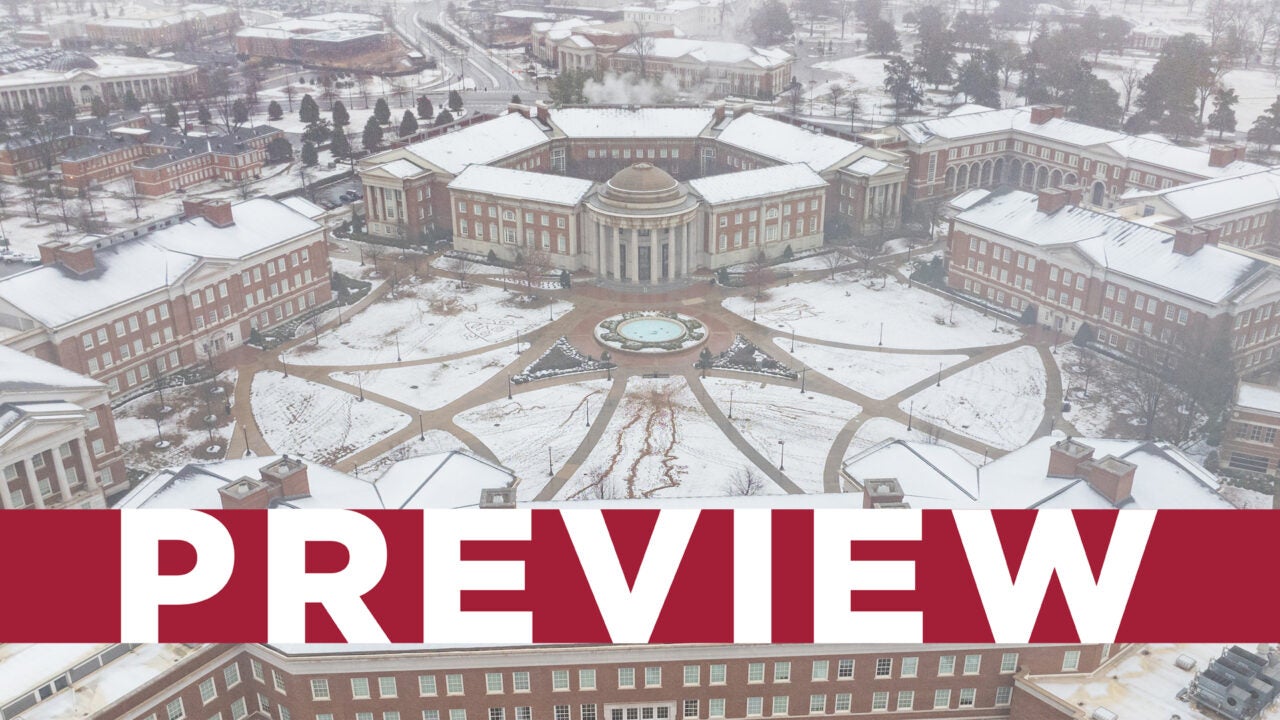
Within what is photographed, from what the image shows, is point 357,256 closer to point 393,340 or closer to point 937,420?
point 393,340

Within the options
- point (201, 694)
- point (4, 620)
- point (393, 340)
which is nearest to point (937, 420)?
point (393, 340)

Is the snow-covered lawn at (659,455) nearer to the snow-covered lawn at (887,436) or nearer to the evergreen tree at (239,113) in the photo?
the snow-covered lawn at (887,436)

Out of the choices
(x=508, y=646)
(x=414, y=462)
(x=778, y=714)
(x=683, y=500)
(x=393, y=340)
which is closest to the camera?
(x=508, y=646)

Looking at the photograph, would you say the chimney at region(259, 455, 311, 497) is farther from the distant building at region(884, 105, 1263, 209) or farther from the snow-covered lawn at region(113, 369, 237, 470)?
the distant building at region(884, 105, 1263, 209)

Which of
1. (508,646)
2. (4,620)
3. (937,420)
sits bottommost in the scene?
(937,420)

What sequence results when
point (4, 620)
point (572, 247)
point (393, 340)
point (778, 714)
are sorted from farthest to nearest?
point (572, 247) → point (393, 340) → point (778, 714) → point (4, 620)

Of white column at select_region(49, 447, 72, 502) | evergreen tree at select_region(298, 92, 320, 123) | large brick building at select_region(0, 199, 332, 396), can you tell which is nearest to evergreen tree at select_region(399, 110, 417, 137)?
evergreen tree at select_region(298, 92, 320, 123)
